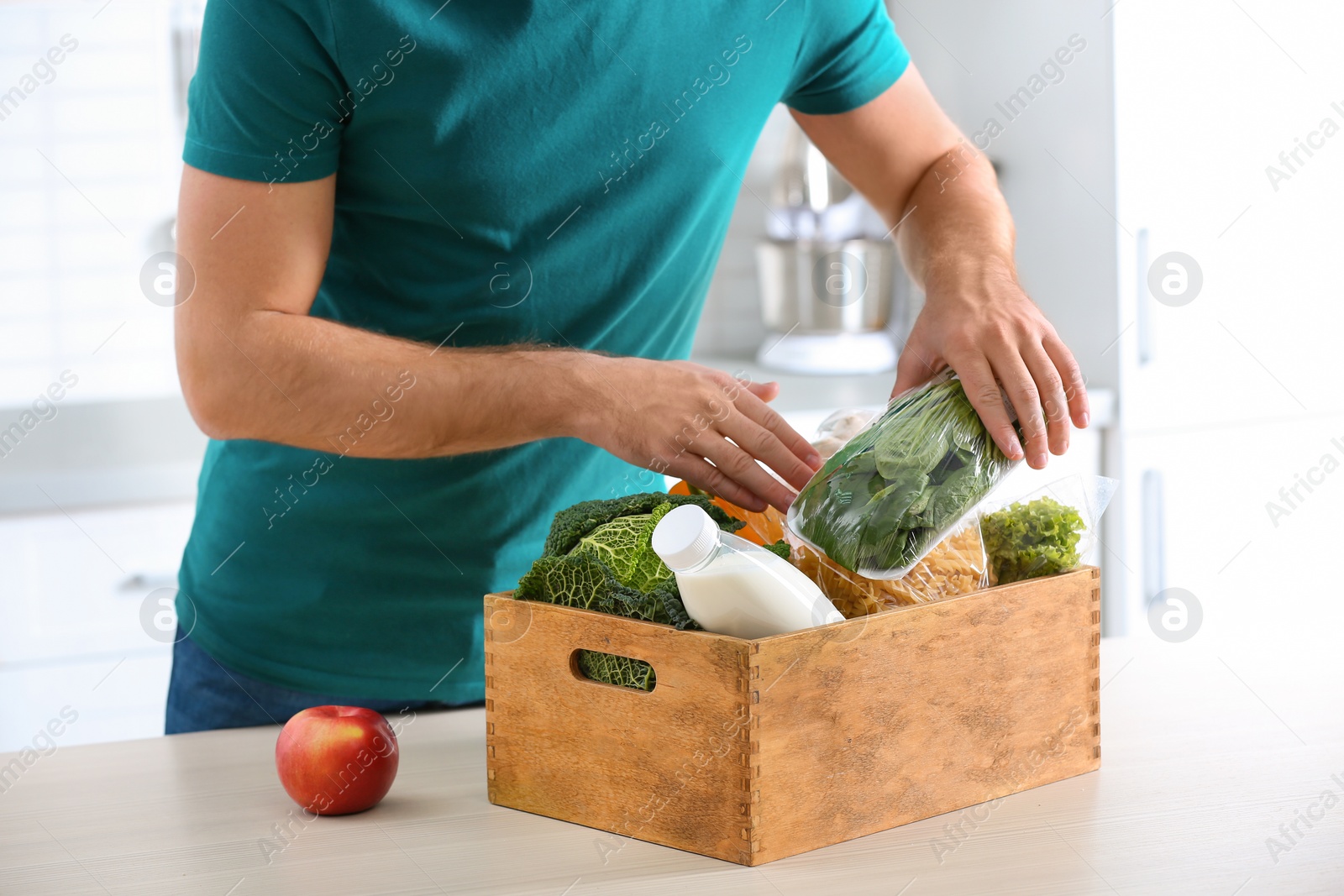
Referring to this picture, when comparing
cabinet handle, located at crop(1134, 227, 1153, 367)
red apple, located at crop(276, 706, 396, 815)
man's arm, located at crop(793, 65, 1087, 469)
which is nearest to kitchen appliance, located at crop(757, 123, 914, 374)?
cabinet handle, located at crop(1134, 227, 1153, 367)

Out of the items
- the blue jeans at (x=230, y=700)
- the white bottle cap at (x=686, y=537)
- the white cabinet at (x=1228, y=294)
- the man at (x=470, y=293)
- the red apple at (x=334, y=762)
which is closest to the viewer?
the white bottle cap at (x=686, y=537)

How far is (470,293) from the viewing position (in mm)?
1116

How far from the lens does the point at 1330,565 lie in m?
2.32

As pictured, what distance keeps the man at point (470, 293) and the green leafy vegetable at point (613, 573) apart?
94 mm

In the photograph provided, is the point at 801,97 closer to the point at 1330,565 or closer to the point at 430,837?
the point at 430,837

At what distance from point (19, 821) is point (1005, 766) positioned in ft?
2.02

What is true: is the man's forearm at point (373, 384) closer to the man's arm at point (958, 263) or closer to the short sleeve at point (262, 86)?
the short sleeve at point (262, 86)

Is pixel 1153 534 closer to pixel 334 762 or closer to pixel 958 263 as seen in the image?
pixel 958 263

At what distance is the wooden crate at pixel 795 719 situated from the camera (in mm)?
696

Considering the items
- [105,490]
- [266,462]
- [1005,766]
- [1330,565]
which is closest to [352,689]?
[266,462]

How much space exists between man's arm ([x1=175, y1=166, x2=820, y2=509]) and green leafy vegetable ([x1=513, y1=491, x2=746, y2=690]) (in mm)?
117

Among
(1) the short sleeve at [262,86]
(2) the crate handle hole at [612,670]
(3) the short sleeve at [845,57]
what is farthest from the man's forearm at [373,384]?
(3) the short sleeve at [845,57]

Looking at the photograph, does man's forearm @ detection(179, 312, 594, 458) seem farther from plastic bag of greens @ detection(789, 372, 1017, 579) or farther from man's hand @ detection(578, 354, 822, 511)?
plastic bag of greens @ detection(789, 372, 1017, 579)

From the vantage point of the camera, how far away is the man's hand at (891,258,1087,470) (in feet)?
2.69
